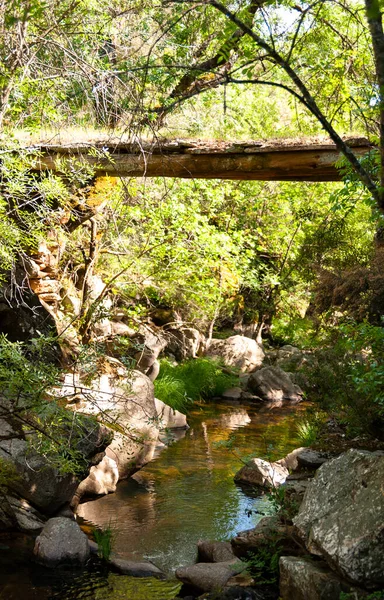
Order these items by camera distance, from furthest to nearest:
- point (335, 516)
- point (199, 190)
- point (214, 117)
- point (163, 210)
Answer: point (214, 117)
point (199, 190)
point (163, 210)
point (335, 516)

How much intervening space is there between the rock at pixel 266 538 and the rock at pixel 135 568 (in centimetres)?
84

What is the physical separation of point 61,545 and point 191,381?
8.64 metres

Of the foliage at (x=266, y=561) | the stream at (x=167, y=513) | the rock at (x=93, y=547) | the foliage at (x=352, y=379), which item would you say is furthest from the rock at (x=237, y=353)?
the foliage at (x=266, y=561)

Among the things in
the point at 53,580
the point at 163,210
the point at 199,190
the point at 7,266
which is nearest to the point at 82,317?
the point at 163,210

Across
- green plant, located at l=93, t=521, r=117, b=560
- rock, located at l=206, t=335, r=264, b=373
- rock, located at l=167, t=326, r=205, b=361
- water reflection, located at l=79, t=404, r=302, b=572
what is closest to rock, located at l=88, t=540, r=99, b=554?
green plant, located at l=93, t=521, r=117, b=560

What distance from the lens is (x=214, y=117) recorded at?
628 inches

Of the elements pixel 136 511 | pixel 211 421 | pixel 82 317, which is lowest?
pixel 211 421

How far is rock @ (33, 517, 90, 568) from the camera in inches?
239

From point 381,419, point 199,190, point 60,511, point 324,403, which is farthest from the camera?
point 199,190

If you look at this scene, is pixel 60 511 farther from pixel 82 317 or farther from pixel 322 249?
pixel 322 249

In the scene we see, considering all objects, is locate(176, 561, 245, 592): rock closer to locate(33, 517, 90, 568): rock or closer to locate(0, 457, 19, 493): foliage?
locate(33, 517, 90, 568): rock

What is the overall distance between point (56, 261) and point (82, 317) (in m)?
1.04

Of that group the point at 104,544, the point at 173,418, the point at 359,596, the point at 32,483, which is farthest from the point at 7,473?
the point at 173,418

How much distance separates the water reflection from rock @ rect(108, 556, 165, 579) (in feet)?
0.54
